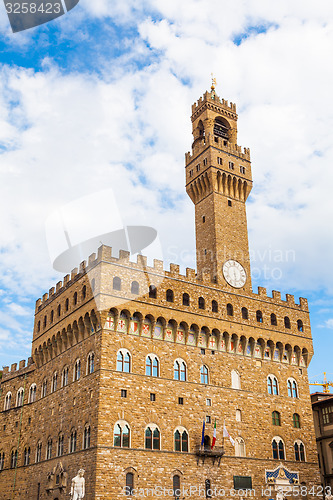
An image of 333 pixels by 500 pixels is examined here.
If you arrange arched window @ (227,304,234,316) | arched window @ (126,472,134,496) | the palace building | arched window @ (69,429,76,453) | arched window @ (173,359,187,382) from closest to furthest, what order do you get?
arched window @ (126,472,134,496) < the palace building < arched window @ (69,429,76,453) < arched window @ (173,359,187,382) < arched window @ (227,304,234,316)

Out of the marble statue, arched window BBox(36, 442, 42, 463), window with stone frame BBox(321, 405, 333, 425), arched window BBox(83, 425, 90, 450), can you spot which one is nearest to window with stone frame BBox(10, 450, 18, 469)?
arched window BBox(36, 442, 42, 463)

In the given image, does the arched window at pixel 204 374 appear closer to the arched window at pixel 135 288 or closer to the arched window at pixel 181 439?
the arched window at pixel 181 439

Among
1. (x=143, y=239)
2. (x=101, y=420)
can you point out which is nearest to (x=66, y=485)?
(x=101, y=420)

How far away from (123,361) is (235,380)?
10823 millimetres

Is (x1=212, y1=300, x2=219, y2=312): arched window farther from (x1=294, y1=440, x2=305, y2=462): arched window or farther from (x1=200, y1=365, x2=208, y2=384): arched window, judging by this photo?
(x1=294, y1=440, x2=305, y2=462): arched window

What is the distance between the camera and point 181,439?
38.5 meters

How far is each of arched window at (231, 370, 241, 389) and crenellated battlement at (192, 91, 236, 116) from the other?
94.6ft

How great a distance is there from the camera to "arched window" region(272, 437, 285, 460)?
42906 millimetres

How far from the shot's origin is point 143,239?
4241cm

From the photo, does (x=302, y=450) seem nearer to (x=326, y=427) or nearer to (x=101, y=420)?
(x=326, y=427)

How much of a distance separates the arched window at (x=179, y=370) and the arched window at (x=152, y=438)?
4452 millimetres

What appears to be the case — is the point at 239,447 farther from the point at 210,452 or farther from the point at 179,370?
the point at 179,370

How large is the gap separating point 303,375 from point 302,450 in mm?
6801

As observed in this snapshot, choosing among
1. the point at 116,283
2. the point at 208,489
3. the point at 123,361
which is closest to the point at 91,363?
the point at 123,361
